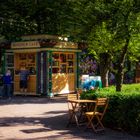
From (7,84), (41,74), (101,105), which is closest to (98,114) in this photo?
(101,105)

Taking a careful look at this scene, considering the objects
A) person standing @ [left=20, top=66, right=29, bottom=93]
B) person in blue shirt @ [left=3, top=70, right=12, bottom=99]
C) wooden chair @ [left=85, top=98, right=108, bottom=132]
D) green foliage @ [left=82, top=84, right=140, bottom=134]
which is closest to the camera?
green foliage @ [left=82, top=84, right=140, bottom=134]

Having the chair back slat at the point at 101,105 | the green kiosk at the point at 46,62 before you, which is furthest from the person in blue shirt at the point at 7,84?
the chair back slat at the point at 101,105

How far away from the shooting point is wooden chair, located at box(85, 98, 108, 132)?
13.4 metres

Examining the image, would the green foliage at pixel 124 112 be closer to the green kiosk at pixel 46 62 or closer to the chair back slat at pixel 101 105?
the chair back slat at pixel 101 105

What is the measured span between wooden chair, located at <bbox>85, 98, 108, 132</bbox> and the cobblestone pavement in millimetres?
230

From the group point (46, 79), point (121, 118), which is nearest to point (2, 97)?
point (46, 79)

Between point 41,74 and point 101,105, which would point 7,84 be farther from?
point 101,105

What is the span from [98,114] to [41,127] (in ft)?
6.05

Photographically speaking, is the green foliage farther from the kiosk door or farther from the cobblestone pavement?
the kiosk door

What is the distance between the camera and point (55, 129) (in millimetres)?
13844

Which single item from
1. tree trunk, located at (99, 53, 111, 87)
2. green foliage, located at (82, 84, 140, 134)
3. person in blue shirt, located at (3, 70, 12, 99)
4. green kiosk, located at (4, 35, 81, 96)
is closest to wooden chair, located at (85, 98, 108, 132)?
green foliage, located at (82, 84, 140, 134)


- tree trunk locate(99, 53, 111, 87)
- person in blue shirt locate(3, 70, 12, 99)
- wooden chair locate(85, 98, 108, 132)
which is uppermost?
tree trunk locate(99, 53, 111, 87)

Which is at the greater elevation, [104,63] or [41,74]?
[104,63]

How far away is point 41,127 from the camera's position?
14211mm
